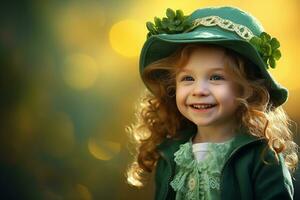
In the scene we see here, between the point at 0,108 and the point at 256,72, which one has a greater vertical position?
the point at 256,72

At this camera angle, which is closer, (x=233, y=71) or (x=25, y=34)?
(x=233, y=71)

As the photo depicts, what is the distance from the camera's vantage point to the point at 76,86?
3.50 metres

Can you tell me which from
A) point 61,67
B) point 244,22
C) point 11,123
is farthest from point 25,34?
point 244,22

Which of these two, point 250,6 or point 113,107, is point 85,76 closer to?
point 113,107

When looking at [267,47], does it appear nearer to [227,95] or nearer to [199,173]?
[227,95]

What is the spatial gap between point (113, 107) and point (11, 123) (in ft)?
1.88

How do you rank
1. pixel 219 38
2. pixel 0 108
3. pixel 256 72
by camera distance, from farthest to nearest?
pixel 0 108, pixel 256 72, pixel 219 38

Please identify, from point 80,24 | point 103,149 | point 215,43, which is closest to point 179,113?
point 215,43

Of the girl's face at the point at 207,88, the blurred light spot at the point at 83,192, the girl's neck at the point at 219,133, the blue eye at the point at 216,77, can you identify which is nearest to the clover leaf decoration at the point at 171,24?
the girl's face at the point at 207,88

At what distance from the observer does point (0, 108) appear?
11.1ft

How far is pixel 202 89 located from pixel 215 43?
0.17 metres

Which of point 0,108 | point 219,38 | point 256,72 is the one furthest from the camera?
point 0,108

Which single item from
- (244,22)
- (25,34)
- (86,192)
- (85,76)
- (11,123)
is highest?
(244,22)

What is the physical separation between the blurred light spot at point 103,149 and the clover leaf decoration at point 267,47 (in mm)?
1393
